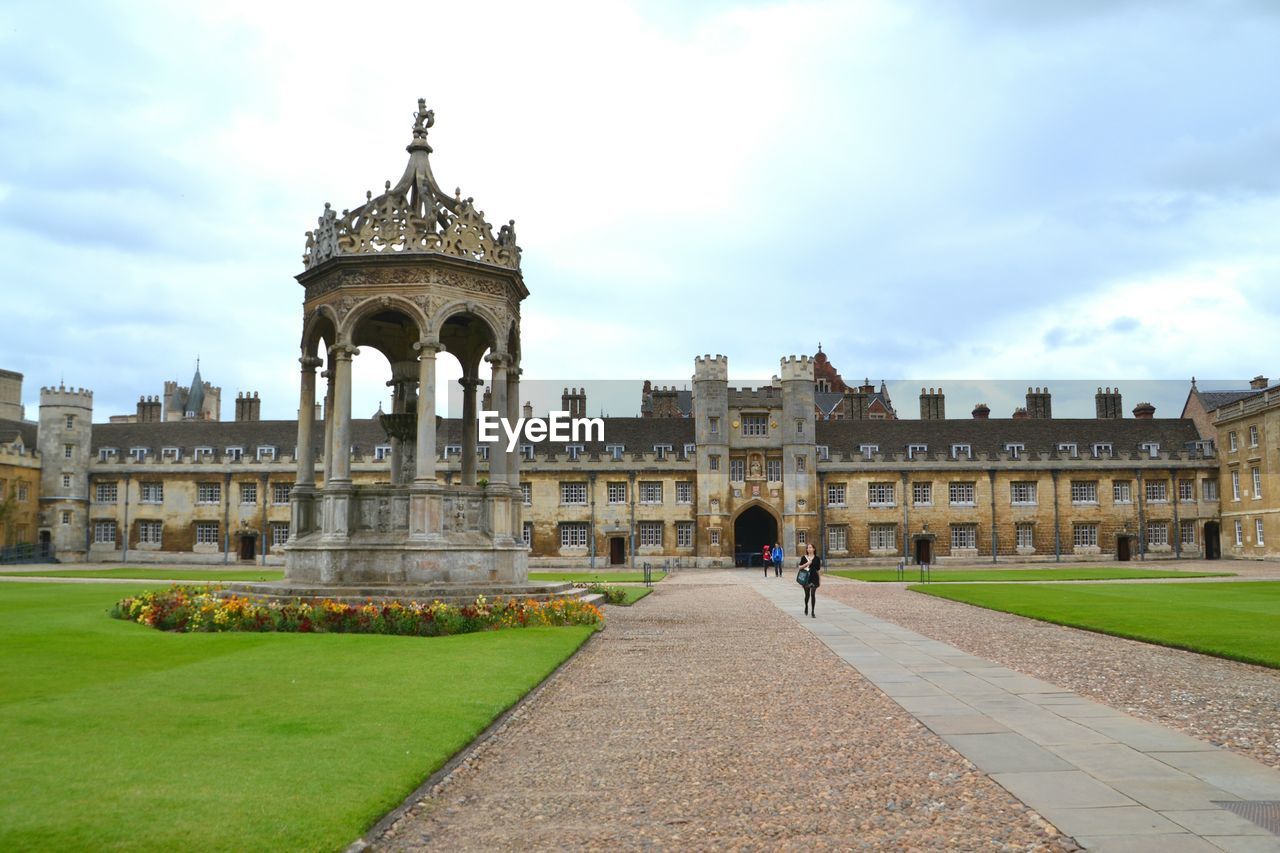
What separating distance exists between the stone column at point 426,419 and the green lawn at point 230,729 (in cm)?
502

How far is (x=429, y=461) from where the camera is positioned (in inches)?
806

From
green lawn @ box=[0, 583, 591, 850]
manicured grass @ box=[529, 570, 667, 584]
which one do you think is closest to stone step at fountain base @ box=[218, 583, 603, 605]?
green lawn @ box=[0, 583, 591, 850]

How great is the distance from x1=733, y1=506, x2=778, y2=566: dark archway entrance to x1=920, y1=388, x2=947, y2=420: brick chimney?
15827 millimetres

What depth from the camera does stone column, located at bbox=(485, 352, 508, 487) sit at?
21.8 metres

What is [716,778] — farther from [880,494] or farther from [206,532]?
[206,532]

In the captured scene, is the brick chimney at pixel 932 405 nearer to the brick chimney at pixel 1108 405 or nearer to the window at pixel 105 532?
the brick chimney at pixel 1108 405

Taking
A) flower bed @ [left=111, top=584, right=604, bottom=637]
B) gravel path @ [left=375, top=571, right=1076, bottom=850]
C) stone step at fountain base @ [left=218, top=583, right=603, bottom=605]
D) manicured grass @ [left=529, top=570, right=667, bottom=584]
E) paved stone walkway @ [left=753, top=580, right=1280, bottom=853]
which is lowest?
manicured grass @ [left=529, top=570, right=667, bottom=584]

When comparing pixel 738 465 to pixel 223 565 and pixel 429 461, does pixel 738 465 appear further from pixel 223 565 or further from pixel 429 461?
pixel 429 461

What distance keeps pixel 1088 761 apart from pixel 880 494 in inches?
2213

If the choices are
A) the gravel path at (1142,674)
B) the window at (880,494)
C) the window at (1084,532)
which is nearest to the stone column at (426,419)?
the gravel path at (1142,674)

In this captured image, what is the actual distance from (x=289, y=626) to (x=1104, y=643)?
14.8m

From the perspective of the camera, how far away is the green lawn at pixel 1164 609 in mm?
16375

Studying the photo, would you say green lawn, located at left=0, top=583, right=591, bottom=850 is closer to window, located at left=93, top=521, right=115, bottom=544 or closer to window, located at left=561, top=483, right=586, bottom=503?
window, located at left=561, top=483, right=586, bottom=503

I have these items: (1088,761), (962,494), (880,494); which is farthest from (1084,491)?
(1088,761)
